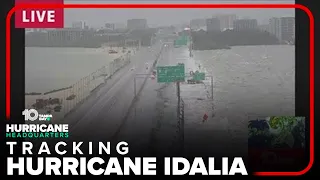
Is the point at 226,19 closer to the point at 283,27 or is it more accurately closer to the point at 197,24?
the point at 197,24

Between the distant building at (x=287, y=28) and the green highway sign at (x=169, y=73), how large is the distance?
0.72m

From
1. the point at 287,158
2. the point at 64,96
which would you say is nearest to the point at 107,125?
the point at 64,96

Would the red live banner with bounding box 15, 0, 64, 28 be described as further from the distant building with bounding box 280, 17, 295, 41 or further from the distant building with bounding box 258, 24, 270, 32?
the distant building with bounding box 280, 17, 295, 41

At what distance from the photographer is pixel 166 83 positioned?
2.93m

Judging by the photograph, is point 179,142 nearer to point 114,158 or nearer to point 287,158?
point 114,158

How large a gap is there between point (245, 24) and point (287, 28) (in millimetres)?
272

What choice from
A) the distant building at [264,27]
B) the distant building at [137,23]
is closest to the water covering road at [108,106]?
the distant building at [137,23]

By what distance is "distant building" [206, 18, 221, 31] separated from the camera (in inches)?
119

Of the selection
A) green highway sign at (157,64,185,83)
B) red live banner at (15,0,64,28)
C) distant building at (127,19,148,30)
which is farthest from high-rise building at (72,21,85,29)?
green highway sign at (157,64,185,83)

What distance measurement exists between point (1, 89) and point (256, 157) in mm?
1572

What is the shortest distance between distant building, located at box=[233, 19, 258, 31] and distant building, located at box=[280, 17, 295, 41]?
174mm

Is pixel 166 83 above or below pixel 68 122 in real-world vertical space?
above

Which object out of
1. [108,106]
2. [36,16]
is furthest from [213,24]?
[36,16]

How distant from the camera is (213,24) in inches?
121
